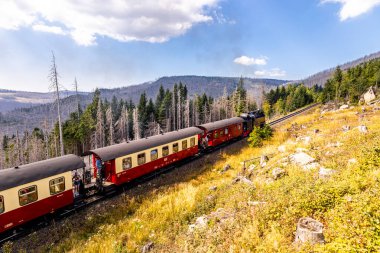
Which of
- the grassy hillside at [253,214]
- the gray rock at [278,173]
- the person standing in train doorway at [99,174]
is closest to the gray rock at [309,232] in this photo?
the grassy hillside at [253,214]

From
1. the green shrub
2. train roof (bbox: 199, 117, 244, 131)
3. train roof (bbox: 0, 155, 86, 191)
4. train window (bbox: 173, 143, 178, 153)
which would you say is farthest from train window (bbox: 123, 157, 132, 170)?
the green shrub

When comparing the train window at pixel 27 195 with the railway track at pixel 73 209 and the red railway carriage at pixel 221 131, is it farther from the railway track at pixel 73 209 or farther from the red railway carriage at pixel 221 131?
the red railway carriage at pixel 221 131

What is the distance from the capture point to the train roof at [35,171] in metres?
11.7

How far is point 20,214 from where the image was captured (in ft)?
40.2

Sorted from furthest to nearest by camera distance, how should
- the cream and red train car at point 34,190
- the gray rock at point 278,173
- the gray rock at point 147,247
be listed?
the gray rock at point 278,173, the cream and red train car at point 34,190, the gray rock at point 147,247

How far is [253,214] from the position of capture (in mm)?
8492

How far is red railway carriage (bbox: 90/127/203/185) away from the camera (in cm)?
1745

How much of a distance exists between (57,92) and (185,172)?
19.3 meters

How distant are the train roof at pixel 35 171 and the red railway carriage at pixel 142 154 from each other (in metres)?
2.17

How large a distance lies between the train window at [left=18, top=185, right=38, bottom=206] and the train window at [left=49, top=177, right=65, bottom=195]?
93 cm

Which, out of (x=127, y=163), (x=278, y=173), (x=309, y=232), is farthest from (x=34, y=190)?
(x=278, y=173)

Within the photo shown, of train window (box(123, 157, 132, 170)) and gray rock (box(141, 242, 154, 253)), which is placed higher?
train window (box(123, 157, 132, 170))

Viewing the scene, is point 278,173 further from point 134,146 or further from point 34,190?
point 34,190

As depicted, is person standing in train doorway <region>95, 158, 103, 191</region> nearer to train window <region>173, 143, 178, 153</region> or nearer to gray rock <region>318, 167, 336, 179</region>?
train window <region>173, 143, 178, 153</region>
